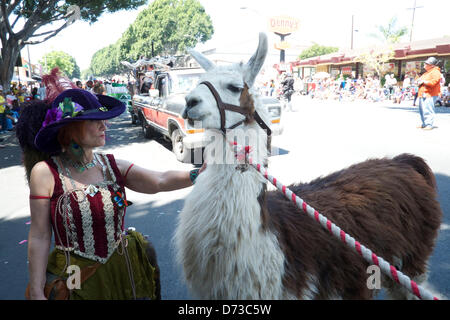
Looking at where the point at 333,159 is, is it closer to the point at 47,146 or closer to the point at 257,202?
the point at 257,202

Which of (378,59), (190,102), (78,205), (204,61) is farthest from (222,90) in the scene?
(378,59)

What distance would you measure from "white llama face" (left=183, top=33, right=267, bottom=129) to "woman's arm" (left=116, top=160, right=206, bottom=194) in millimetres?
383

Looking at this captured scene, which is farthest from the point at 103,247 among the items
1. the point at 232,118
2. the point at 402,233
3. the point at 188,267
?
the point at 402,233

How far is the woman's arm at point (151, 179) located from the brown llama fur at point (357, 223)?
0.57 m

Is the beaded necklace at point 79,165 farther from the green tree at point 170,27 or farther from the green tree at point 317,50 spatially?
the green tree at point 317,50

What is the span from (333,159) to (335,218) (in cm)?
Answer: 507

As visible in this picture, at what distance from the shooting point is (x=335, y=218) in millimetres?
2047

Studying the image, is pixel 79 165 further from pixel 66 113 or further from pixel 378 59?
pixel 378 59

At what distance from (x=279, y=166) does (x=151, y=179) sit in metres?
4.77

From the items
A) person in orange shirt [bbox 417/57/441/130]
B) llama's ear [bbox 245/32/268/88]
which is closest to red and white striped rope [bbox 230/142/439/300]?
llama's ear [bbox 245/32/268/88]

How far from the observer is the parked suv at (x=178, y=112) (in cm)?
662

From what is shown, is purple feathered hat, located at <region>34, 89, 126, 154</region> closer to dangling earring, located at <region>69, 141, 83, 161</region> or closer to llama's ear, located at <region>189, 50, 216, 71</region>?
dangling earring, located at <region>69, 141, 83, 161</region>

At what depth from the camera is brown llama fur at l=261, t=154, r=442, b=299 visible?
1.88 metres

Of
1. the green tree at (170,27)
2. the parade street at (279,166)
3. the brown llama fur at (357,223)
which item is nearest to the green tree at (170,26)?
the green tree at (170,27)
